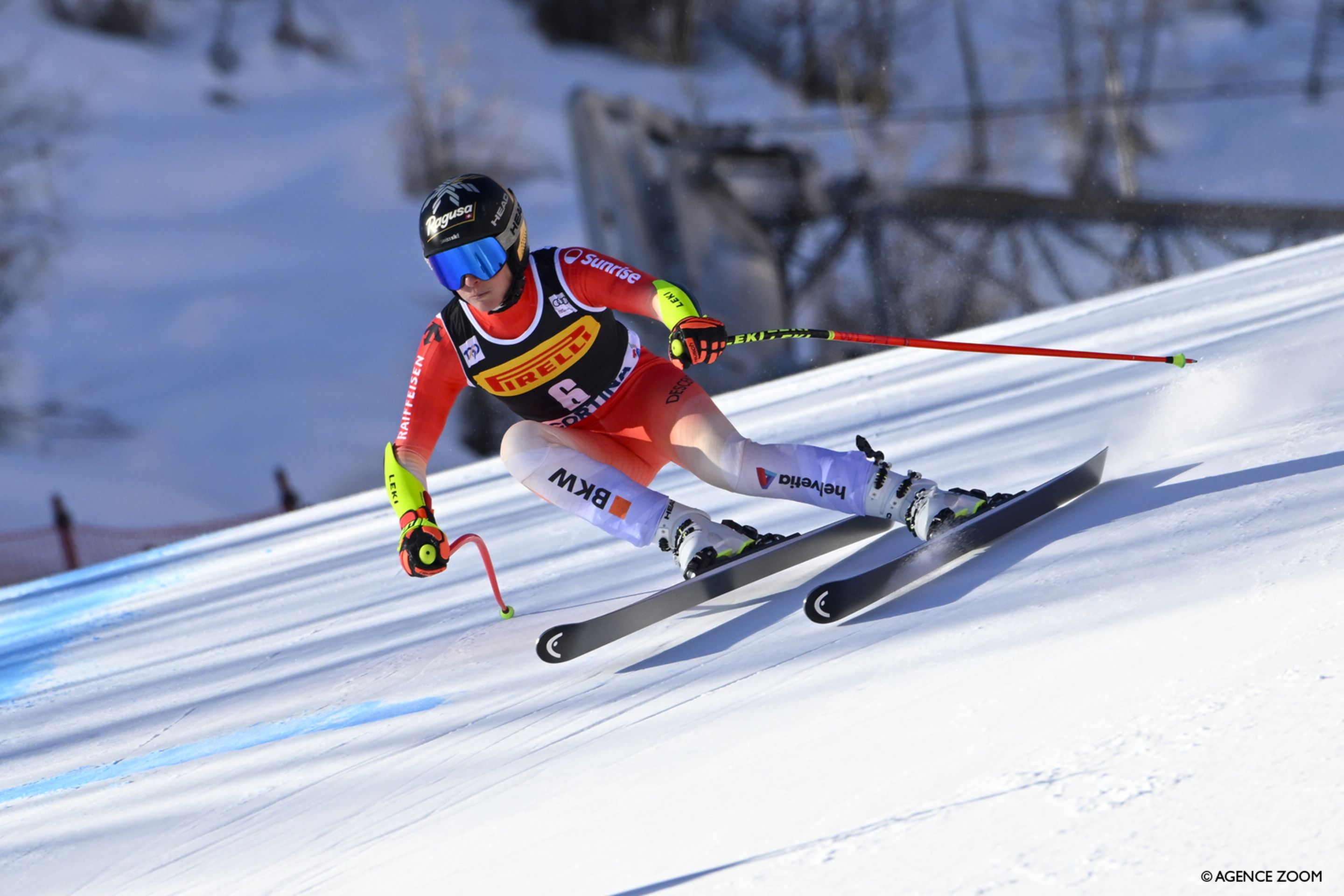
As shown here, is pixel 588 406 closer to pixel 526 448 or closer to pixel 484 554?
pixel 526 448

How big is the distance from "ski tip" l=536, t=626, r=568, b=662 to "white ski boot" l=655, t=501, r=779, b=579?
34 cm

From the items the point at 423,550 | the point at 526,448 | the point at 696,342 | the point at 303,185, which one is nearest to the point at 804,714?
the point at 696,342

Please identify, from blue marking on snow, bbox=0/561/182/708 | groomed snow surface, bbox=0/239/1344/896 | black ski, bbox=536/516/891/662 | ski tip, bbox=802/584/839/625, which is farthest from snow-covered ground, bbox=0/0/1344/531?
ski tip, bbox=802/584/839/625

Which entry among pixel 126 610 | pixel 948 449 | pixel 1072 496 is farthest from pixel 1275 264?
pixel 126 610

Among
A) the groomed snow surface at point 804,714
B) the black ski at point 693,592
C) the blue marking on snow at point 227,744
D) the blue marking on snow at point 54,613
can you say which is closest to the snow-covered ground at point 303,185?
the blue marking on snow at point 54,613

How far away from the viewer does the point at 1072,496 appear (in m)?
2.49

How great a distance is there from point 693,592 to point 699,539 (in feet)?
0.48

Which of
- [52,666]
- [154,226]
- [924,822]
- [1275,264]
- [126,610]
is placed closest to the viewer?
[924,822]

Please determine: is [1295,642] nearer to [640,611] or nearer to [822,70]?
[640,611]

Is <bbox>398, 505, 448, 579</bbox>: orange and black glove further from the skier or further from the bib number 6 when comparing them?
the bib number 6

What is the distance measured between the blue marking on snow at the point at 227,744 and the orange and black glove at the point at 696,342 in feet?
2.81

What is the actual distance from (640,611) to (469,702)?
389 mm

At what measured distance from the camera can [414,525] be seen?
256 centimetres

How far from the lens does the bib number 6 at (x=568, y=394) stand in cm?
268
